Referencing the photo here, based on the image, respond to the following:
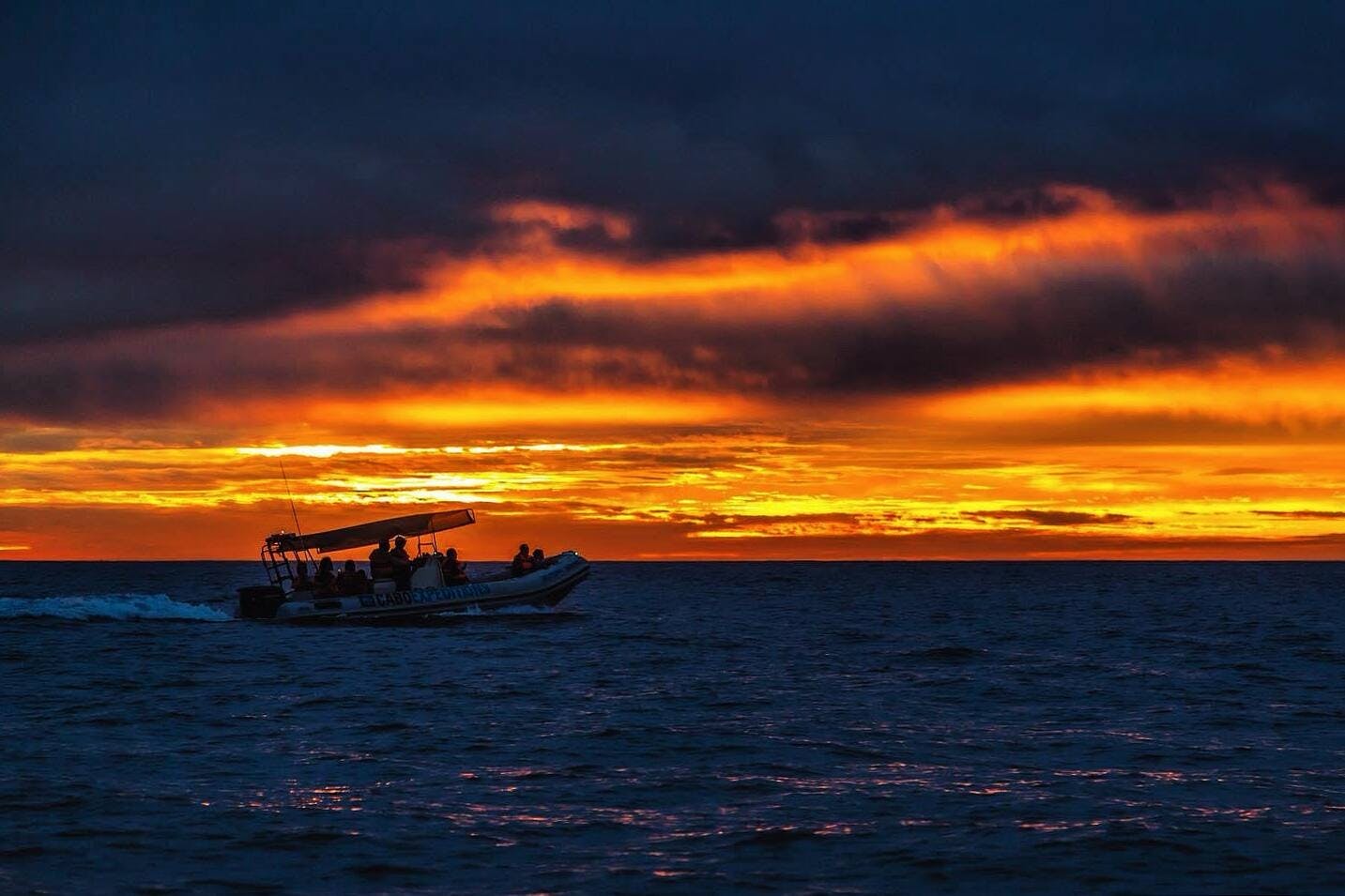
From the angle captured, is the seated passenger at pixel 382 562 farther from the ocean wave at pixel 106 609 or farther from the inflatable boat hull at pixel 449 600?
the ocean wave at pixel 106 609

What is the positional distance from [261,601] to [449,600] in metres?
6.31

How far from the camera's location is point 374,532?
44156mm

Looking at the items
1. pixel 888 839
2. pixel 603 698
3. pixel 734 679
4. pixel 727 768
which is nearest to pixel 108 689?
pixel 603 698

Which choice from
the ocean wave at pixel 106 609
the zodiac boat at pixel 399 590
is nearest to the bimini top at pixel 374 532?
the zodiac boat at pixel 399 590

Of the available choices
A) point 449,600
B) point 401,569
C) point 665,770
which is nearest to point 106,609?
point 401,569

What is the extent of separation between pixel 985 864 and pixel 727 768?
231 inches

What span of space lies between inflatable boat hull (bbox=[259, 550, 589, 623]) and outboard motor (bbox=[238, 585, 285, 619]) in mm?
277

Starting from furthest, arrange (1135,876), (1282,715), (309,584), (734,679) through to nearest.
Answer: (309,584) < (734,679) < (1282,715) < (1135,876)

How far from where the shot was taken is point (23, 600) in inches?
2394

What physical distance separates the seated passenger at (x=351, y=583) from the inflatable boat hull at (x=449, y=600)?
0.20m

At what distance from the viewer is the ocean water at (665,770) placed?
13.6m

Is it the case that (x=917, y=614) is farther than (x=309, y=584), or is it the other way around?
(x=917, y=614)

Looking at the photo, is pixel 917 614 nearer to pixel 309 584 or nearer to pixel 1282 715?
pixel 309 584

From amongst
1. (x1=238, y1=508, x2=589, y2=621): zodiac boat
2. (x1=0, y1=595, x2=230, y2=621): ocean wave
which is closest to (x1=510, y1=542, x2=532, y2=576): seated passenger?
(x1=238, y1=508, x2=589, y2=621): zodiac boat
